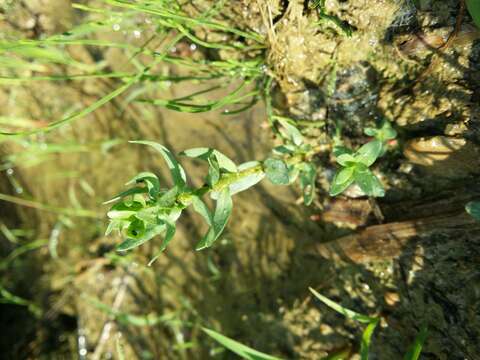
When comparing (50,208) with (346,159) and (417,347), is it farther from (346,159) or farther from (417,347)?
(417,347)

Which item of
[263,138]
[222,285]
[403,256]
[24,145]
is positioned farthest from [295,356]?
[24,145]

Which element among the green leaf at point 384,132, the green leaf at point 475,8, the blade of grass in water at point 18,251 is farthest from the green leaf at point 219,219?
the blade of grass in water at point 18,251

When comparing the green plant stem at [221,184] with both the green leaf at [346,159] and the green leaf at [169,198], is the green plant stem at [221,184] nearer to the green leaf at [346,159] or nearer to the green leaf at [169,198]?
the green leaf at [169,198]

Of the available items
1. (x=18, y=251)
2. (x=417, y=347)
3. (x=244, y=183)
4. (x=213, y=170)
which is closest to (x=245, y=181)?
(x=244, y=183)

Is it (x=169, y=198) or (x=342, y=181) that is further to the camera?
(x=342, y=181)

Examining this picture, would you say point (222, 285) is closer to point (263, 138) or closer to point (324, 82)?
point (263, 138)

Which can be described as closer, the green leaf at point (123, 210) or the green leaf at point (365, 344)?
the green leaf at point (123, 210)
